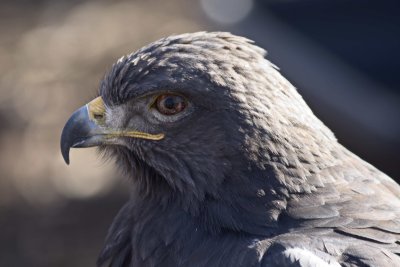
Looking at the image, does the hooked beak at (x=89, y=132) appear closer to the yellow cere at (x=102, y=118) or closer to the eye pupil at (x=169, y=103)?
the yellow cere at (x=102, y=118)

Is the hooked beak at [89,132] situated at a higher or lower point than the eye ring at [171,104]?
lower

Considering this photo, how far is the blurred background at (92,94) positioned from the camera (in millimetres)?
8852

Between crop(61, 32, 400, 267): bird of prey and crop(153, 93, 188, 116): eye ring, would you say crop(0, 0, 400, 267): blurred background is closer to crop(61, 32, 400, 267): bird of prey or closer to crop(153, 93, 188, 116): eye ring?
crop(61, 32, 400, 267): bird of prey

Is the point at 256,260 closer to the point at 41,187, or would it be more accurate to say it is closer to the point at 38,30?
the point at 41,187

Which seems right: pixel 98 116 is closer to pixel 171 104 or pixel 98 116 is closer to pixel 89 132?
pixel 89 132

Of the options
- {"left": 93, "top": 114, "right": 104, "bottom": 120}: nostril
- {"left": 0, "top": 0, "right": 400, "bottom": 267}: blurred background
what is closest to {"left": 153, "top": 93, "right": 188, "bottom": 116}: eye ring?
{"left": 93, "top": 114, "right": 104, "bottom": 120}: nostril

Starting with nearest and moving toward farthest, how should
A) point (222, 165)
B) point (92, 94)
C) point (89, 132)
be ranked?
point (222, 165)
point (89, 132)
point (92, 94)

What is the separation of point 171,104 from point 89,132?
1.64 feet

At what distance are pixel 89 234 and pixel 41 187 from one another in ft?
2.65

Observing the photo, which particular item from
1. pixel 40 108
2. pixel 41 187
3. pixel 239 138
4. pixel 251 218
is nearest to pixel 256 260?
pixel 251 218

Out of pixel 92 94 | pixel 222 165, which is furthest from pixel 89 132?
pixel 92 94

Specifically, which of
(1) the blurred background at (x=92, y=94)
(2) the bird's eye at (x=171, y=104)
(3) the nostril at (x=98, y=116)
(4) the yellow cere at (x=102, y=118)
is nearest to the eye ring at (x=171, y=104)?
(2) the bird's eye at (x=171, y=104)

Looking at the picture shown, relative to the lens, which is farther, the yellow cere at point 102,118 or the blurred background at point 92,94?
the blurred background at point 92,94

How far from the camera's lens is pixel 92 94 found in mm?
8195
